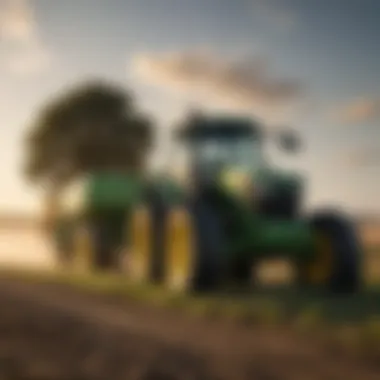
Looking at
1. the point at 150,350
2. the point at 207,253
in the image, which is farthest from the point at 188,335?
the point at 207,253

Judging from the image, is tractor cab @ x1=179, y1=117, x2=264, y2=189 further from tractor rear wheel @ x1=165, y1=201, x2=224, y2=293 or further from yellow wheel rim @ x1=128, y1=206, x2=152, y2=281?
yellow wheel rim @ x1=128, y1=206, x2=152, y2=281

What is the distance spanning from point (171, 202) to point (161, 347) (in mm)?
1814

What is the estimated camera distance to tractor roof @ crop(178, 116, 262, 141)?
362cm

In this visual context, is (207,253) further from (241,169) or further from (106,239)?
(106,239)

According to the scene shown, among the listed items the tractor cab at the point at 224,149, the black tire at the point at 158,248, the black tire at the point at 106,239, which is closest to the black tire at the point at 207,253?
the tractor cab at the point at 224,149

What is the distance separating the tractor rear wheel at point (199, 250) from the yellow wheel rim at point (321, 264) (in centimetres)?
64

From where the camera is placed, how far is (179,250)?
380cm

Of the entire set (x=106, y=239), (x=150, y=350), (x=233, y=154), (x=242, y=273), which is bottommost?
(x=150, y=350)

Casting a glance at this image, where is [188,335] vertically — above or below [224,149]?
below

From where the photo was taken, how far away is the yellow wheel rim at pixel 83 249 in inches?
198

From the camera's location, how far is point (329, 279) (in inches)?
153

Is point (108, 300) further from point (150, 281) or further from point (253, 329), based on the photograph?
point (253, 329)

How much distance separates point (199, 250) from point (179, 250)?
318 millimetres

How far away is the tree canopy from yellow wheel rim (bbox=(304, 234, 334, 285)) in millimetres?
1153
